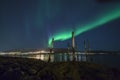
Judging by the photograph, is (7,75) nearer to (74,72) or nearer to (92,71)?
(74,72)

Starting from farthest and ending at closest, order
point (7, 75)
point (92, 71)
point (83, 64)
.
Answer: point (83, 64) < point (92, 71) < point (7, 75)

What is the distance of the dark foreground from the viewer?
33.5 m

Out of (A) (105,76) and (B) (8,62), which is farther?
(B) (8,62)

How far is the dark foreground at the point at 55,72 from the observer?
33.5 metres

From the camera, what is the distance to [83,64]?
133 ft

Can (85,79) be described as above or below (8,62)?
below

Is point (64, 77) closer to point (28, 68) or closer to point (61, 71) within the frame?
point (61, 71)

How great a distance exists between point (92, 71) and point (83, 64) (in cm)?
288

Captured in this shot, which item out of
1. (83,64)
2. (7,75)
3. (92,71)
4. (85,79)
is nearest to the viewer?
(7,75)

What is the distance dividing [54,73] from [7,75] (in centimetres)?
642

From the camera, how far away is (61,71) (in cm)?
3475

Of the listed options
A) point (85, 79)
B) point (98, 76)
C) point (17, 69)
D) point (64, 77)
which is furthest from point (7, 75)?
point (98, 76)

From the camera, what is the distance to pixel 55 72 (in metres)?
34.2

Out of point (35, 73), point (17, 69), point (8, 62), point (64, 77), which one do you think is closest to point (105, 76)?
point (64, 77)
